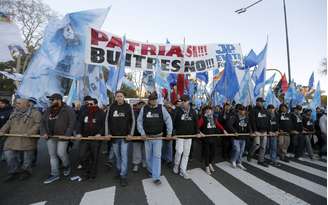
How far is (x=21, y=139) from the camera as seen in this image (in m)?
5.10

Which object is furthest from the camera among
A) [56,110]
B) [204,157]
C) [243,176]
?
[204,157]

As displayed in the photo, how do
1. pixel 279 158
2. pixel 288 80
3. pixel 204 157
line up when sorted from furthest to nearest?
pixel 288 80
pixel 279 158
pixel 204 157

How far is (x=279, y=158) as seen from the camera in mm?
7605

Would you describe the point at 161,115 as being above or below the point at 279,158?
above

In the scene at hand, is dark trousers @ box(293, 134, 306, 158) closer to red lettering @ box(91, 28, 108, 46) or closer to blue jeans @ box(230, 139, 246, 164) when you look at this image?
blue jeans @ box(230, 139, 246, 164)

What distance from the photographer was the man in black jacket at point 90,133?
5125 mm

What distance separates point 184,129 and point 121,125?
66.0 inches

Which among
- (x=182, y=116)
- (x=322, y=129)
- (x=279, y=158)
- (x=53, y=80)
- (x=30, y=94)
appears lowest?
(x=279, y=158)

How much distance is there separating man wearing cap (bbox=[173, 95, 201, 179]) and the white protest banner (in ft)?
8.98

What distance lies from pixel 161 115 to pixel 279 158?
5.13 meters

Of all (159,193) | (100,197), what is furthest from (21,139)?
(159,193)

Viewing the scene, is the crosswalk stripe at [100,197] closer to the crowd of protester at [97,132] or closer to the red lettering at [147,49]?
the crowd of protester at [97,132]

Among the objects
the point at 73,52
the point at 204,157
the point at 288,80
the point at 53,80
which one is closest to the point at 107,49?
the point at 73,52

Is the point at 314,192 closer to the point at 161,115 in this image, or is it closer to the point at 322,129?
the point at 161,115
